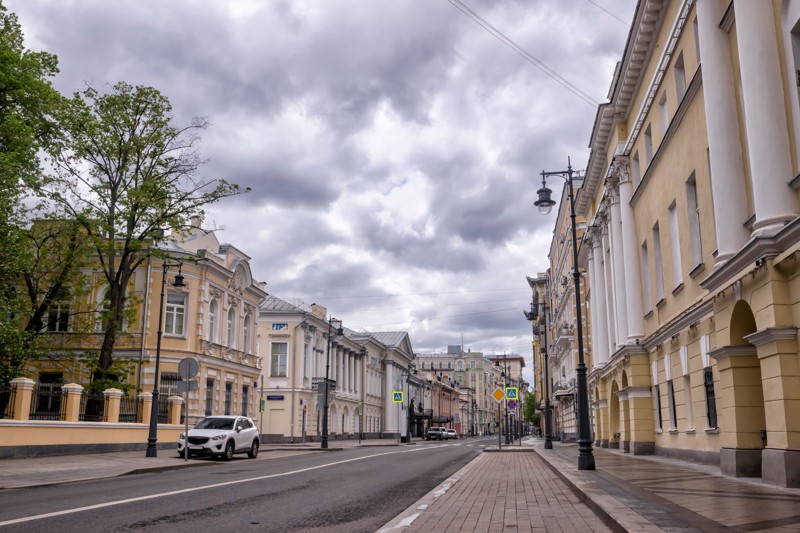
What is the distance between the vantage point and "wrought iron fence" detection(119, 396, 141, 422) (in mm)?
28841

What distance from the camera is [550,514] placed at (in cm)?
952

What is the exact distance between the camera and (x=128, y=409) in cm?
2934

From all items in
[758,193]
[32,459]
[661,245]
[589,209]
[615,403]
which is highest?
[589,209]

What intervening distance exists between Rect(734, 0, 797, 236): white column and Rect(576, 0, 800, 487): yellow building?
2 cm

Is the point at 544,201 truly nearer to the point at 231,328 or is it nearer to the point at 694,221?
the point at 694,221

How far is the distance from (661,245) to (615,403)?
10924 millimetres

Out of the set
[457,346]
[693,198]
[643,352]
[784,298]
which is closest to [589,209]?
[643,352]

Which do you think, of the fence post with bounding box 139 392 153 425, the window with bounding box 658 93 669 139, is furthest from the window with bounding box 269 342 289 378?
the window with bounding box 658 93 669 139

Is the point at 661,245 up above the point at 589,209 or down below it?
below

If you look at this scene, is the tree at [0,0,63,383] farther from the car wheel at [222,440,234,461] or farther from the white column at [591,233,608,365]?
the white column at [591,233,608,365]

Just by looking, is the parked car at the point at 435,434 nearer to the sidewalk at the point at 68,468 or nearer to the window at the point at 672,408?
the sidewalk at the point at 68,468

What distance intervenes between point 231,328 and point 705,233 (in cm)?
3336

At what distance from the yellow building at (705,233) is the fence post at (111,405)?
19.2 meters

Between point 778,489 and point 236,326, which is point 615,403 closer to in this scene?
point 778,489
